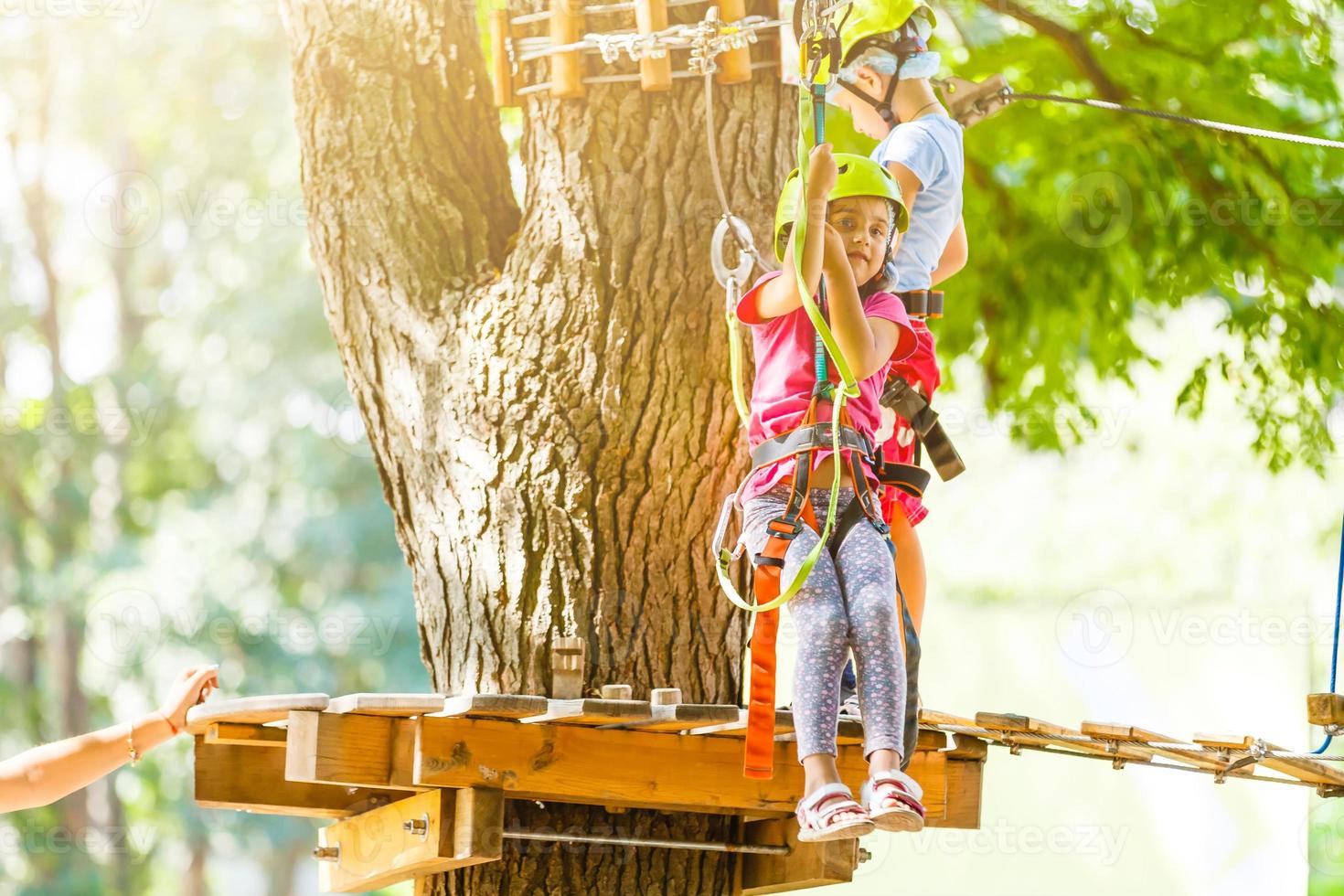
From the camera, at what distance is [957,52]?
6562 mm

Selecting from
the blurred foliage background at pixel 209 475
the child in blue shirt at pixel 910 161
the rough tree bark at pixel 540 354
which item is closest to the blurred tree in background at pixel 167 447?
the blurred foliage background at pixel 209 475

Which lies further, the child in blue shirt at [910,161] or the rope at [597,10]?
the rope at [597,10]

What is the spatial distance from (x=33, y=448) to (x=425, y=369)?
11036mm

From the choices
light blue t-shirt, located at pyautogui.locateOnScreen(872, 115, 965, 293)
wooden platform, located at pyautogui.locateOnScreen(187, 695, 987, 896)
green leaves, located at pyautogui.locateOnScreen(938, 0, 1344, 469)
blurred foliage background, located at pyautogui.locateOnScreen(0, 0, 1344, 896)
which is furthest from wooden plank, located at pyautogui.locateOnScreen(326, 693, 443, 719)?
blurred foliage background, located at pyautogui.locateOnScreen(0, 0, 1344, 896)

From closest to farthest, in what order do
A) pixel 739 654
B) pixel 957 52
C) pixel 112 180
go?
pixel 739 654 → pixel 957 52 → pixel 112 180

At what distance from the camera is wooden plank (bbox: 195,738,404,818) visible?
3686 millimetres

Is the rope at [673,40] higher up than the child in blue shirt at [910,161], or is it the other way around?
the rope at [673,40]

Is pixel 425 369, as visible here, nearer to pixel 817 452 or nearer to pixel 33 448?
pixel 817 452

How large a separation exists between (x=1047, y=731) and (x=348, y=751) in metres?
Answer: 1.50

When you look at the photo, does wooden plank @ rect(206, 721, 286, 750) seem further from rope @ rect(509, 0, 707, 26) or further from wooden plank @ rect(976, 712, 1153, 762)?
rope @ rect(509, 0, 707, 26)

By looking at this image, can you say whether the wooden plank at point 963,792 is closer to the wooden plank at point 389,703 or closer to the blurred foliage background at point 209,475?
the wooden plank at point 389,703

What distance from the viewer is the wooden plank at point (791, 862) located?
144 inches

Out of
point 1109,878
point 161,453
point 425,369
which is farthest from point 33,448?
point 425,369

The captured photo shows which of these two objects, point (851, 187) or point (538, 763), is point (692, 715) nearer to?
point (538, 763)
